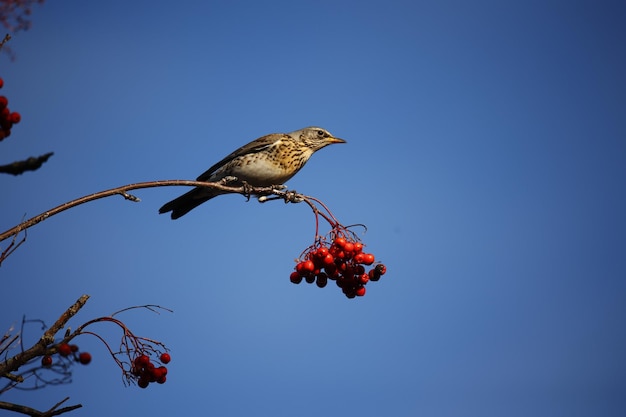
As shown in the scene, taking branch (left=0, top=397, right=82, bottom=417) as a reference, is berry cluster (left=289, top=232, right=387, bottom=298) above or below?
above

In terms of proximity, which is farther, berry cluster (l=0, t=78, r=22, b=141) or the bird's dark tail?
the bird's dark tail

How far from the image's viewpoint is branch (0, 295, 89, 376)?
7.04ft

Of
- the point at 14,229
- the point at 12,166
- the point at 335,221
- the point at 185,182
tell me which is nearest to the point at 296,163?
the point at 335,221

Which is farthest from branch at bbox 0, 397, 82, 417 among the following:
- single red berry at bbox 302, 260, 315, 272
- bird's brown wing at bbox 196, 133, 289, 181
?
bird's brown wing at bbox 196, 133, 289, 181

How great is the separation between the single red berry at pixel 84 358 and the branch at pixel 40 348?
14 cm

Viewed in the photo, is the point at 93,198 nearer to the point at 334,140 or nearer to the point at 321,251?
the point at 321,251

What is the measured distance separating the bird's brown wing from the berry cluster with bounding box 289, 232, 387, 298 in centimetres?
335

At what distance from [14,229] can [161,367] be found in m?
1.33

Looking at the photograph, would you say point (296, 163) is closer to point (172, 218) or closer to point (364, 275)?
point (172, 218)

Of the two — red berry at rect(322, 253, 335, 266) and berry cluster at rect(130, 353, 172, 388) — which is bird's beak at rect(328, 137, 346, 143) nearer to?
red berry at rect(322, 253, 335, 266)

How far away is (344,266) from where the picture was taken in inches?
153

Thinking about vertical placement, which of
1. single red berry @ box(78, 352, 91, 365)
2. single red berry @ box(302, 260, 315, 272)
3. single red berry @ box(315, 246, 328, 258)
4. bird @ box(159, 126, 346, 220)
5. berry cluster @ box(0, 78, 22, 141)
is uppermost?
bird @ box(159, 126, 346, 220)

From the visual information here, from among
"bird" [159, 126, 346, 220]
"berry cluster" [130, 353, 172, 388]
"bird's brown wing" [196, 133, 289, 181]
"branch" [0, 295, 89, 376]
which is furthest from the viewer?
"bird's brown wing" [196, 133, 289, 181]

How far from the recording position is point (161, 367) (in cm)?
339
